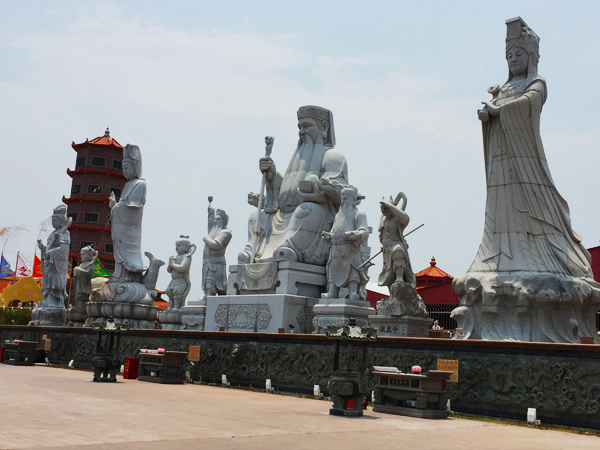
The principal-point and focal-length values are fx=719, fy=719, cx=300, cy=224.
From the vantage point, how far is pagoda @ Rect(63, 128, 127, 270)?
49.6m

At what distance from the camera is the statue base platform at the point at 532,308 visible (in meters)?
10.8

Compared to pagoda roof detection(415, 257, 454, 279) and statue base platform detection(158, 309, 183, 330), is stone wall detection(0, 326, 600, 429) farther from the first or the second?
pagoda roof detection(415, 257, 454, 279)

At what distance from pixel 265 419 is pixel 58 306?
1403 centimetres

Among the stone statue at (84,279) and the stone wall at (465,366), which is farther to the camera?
the stone statue at (84,279)

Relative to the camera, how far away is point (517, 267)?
36.8ft

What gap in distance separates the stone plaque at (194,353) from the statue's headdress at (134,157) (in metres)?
6.55

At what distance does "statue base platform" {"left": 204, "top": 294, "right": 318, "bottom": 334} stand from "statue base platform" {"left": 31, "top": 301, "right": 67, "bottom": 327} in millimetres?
6730

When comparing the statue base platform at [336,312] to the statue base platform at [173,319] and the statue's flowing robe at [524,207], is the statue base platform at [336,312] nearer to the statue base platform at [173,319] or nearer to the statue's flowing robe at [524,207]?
the statue's flowing robe at [524,207]

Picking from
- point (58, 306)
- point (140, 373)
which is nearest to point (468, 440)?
point (140, 373)

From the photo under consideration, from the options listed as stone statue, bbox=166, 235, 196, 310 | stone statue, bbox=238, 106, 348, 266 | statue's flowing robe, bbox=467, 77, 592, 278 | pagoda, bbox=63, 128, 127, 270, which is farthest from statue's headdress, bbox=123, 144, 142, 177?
pagoda, bbox=63, 128, 127, 270

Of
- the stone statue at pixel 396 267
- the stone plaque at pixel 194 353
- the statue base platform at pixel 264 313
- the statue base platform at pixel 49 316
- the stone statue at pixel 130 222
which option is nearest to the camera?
the stone statue at pixel 396 267

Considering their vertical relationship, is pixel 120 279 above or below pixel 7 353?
above

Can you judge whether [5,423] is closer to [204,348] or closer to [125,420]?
[125,420]

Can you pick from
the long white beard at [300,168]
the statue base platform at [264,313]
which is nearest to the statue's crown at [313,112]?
the long white beard at [300,168]
